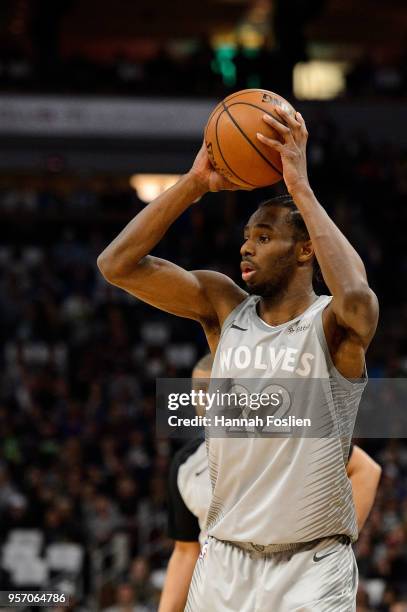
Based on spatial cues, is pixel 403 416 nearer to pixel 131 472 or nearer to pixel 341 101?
pixel 131 472

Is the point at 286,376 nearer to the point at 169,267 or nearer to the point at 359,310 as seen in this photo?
the point at 359,310

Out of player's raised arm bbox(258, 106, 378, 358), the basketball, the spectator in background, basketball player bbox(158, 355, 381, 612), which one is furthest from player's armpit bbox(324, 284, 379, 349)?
the spectator in background

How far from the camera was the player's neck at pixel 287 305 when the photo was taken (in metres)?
3.58

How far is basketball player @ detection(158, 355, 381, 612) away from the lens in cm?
427

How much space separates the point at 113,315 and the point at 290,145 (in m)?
12.0

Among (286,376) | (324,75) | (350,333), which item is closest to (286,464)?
(286,376)

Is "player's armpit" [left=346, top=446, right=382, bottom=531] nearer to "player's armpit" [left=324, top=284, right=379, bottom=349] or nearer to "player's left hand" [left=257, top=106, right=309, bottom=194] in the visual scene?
"player's armpit" [left=324, top=284, right=379, bottom=349]

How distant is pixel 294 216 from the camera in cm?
360

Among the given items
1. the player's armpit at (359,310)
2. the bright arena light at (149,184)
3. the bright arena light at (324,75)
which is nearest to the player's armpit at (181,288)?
the player's armpit at (359,310)

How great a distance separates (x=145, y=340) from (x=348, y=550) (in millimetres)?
11996

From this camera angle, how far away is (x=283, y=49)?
57.1ft

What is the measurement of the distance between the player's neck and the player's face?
1.2 inches

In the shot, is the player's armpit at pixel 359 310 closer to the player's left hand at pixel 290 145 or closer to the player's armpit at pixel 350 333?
the player's armpit at pixel 350 333

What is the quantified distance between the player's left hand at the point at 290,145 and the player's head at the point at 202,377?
4.09 ft
